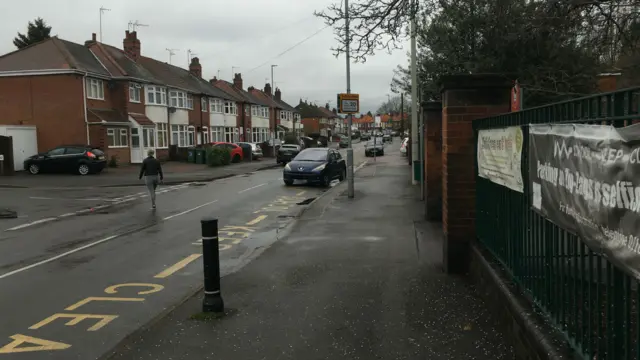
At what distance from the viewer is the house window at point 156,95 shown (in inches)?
1570

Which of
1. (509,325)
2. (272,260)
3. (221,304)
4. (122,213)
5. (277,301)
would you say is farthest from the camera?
(122,213)

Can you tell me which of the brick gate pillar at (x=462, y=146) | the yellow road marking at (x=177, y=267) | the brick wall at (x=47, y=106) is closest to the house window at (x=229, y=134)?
the brick wall at (x=47, y=106)

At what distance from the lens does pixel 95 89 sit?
34.2m

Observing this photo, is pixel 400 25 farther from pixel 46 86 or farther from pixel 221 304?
pixel 46 86

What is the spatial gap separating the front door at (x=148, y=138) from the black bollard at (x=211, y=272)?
33.2m

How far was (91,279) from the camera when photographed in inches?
288

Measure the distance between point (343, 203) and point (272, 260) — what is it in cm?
660

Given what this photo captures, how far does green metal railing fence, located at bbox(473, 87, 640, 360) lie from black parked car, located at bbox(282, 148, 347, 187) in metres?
15.7

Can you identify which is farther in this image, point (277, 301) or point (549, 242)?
point (277, 301)

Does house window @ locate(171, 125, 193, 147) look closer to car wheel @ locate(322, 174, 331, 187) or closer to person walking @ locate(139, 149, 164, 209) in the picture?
car wheel @ locate(322, 174, 331, 187)

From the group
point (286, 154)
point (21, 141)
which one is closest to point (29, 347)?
point (21, 141)

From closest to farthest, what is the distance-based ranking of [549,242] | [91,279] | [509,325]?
[549,242]
[509,325]
[91,279]

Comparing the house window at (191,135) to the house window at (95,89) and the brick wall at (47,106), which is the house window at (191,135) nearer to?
the house window at (95,89)

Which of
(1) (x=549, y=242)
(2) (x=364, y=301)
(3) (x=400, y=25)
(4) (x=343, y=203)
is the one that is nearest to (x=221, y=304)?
(2) (x=364, y=301)
